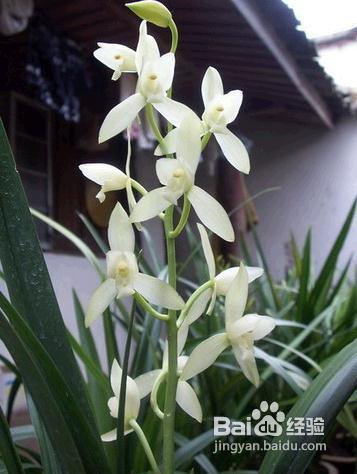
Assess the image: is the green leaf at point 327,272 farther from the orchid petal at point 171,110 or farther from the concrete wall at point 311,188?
the orchid petal at point 171,110

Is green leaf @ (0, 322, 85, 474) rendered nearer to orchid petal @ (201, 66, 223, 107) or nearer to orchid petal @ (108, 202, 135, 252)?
orchid petal @ (108, 202, 135, 252)

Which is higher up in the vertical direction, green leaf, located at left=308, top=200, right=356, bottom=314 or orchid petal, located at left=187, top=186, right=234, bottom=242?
orchid petal, located at left=187, top=186, right=234, bottom=242

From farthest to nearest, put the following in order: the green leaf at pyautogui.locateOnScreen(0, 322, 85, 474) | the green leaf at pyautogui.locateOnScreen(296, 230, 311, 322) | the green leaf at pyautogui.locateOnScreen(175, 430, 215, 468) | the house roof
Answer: the green leaf at pyautogui.locateOnScreen(296, 230, 311, 322) → the house roof → the green leaf at pyautogui.locateOnScreen(175, 430, 215, 468) → the green leaf at pyautogui.locateOnScreen(0, 322, 85, 474)

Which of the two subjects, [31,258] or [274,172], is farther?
Answer: [274,172]

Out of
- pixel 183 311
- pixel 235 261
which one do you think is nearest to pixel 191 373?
pixel 183 311

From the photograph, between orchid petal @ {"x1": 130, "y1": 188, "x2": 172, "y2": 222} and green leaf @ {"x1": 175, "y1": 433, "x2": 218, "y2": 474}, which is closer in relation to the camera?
orchid petal @ {"x1": 130, "y1": 188, "x2": 172, "y2": 222}

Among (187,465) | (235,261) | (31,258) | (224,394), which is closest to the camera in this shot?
(31,258)

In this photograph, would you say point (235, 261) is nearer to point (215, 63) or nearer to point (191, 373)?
point (215, 63)

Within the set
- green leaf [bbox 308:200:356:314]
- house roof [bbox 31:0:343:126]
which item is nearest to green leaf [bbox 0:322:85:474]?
house roof [bbox 31:0:343:126]
